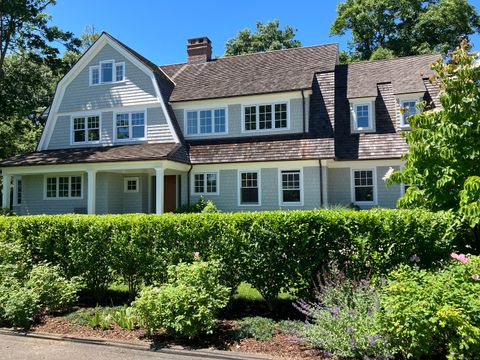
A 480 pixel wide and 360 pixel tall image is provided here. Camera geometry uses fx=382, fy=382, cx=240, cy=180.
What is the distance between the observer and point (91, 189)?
750 inches

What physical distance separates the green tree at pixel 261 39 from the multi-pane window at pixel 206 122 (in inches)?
1148

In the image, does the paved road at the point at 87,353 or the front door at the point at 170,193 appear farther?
the front door at the point at 170,193

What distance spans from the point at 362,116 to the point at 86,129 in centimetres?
1499

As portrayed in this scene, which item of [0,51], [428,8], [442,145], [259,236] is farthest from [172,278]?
[428,8]

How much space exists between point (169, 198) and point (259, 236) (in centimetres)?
1464

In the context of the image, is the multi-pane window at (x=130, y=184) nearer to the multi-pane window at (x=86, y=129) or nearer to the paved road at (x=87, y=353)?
the multi-pane window at (x=86, y=129)

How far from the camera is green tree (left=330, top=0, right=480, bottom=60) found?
35.3 m

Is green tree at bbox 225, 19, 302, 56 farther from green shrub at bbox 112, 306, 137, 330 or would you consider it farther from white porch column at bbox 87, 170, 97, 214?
green shrub at bbox 112, 306, 137, 330

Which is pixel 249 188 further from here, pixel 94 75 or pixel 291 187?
pixel 94 75

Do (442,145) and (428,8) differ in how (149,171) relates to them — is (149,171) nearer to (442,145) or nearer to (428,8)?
(442,145)

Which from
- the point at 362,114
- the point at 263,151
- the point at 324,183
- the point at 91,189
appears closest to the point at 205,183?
the point at 263,151

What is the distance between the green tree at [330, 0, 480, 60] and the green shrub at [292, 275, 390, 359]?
3494 centimetres

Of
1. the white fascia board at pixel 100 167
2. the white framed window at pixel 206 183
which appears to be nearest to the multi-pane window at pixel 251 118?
the white framed window at pixel 206 183

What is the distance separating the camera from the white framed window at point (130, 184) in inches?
843
